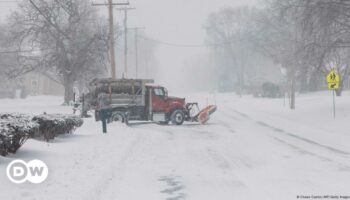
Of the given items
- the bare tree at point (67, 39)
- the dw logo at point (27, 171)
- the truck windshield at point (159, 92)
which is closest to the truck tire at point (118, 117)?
the truck windshield at point (159, 92)

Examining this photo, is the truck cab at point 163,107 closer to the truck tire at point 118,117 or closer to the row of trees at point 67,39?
the truck tire at point 118,117

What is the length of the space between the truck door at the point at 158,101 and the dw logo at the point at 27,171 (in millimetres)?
16255

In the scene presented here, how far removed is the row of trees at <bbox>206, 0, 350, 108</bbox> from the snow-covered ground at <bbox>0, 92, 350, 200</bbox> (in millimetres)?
7017

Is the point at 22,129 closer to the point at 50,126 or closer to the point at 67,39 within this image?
the point at 50,126

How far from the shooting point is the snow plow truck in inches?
1060

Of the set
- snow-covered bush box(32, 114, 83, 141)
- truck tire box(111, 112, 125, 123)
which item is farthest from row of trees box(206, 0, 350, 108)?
snow-covered bush box(32, 114, 83, 141)

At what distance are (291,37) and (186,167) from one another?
4220 cm

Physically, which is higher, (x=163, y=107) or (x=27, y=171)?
(x=163, y=107)

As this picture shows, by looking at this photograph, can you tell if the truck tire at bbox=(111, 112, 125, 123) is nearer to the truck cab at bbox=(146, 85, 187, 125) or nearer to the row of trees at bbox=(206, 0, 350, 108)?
the truck cab at bbox=(146, 85, 187, 125)

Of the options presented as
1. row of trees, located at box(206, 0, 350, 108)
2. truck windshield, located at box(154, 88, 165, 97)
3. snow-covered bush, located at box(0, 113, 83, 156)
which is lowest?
snow-covered bush, located at box(0, 113, 83, 156)

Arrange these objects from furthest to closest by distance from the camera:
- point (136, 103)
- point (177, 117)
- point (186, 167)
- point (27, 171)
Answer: point (177, 117) → point (136, 103) → point (186, 167) → point (27, 171)

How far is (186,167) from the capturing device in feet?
39.9

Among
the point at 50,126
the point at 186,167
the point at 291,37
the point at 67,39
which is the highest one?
the point at 291,37

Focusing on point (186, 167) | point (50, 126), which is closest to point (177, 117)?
point (50, 126)
